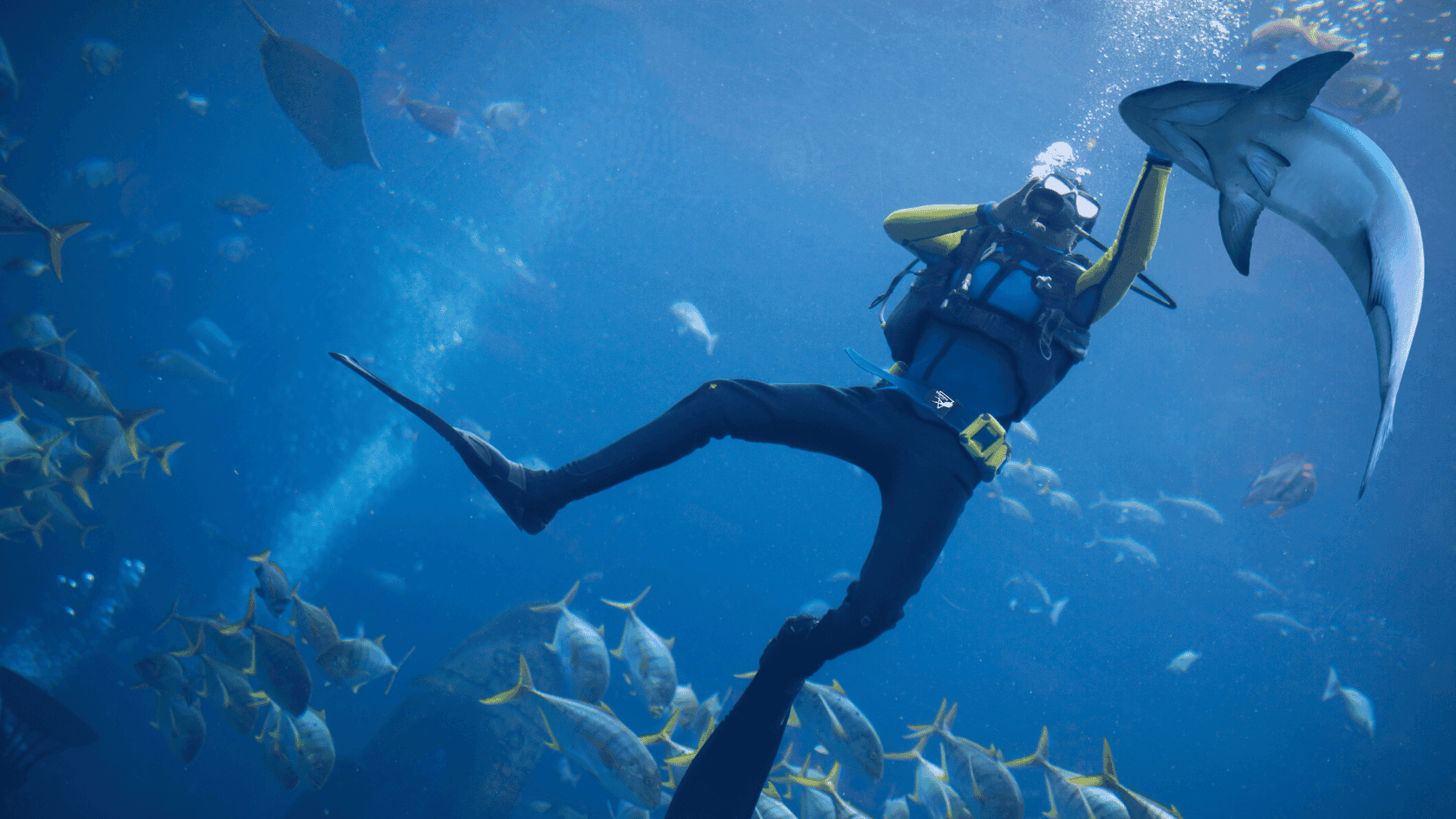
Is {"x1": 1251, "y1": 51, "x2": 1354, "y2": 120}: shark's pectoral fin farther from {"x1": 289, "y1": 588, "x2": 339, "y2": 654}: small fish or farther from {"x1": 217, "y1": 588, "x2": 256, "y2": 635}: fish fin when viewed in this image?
{"x1": 217, "y1": 588, "x2": 256, "y2": 635}: fish fin

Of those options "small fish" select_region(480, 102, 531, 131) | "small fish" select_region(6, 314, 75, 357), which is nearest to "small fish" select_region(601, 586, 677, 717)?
"small fish" select_region(6, 314, 75, 357)

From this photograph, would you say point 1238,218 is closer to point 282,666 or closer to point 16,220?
point 282,666

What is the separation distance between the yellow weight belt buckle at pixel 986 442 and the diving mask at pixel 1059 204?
43.3 inches

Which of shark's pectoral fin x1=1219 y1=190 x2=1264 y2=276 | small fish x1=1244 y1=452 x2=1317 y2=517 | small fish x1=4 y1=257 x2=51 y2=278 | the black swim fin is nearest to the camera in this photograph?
shark's pectoral fin x1=1219 y1=190 x2=1264 y2=276

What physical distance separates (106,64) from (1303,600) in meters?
44.9

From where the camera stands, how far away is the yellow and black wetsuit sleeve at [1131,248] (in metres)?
2.59

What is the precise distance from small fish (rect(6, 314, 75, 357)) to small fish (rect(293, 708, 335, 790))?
543 centimetres

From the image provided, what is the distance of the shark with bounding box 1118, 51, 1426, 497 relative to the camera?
136 cm

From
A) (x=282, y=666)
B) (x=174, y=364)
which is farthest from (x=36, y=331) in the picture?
(x=282, y=666)

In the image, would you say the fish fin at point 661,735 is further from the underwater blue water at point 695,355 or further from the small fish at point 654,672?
the underwater blue water at point 695,355

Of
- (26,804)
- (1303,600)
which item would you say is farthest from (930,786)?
(1303,600)

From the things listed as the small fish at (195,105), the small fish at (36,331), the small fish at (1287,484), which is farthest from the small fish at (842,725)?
the small fish at (195,105)

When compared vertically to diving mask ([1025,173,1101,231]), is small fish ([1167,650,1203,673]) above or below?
above

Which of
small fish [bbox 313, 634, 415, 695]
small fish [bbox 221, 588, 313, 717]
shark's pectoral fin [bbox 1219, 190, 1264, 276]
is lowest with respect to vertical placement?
small fish [bbox 221, 588, 313, 717]
